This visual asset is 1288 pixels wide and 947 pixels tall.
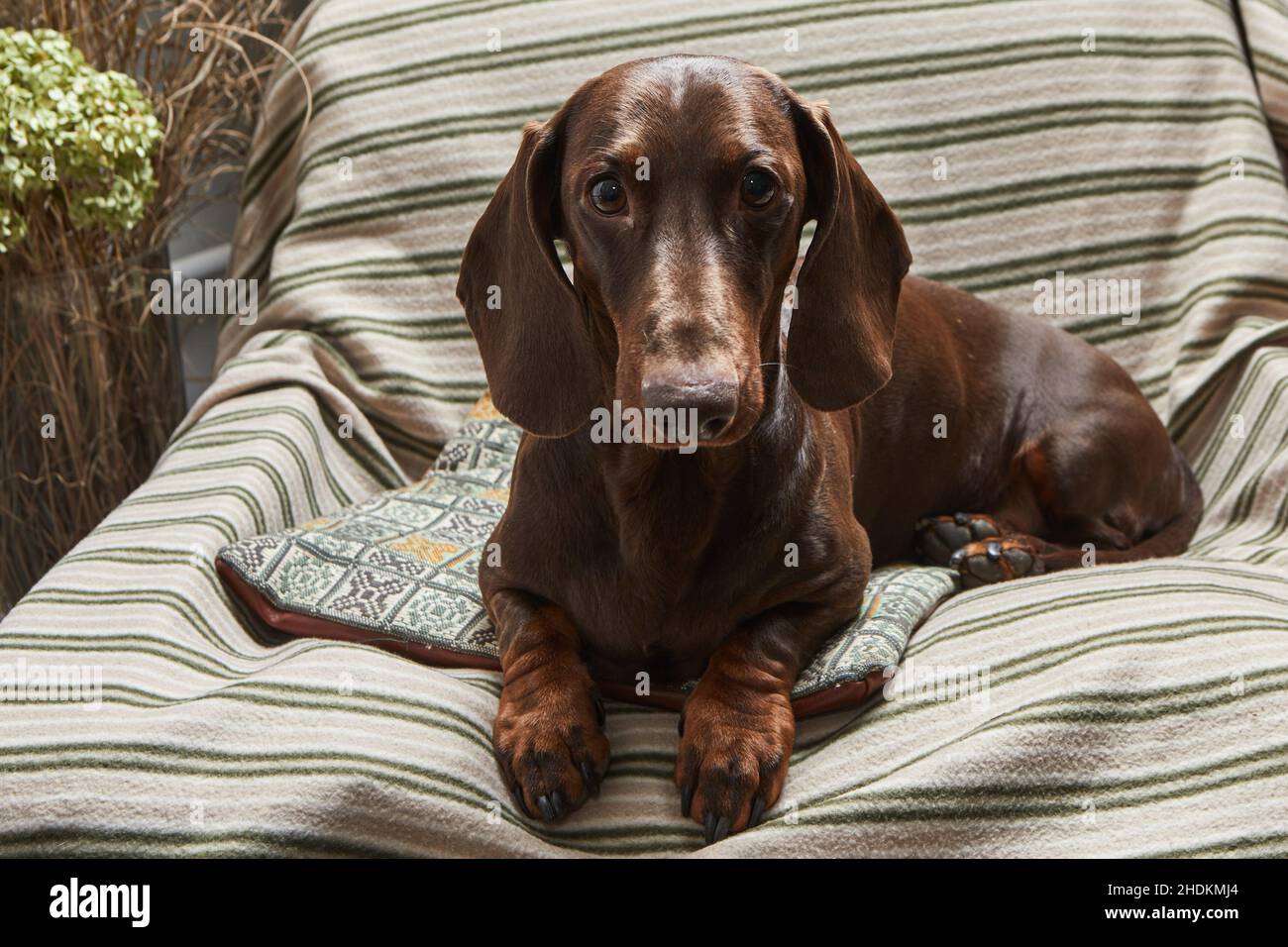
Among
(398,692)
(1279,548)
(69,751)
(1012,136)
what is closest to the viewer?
(69,751)

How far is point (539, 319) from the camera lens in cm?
169

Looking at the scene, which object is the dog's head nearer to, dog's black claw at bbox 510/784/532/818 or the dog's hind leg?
dog's black claw at bbox 510/784/532/818

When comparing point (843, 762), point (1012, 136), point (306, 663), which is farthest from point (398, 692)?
point (1012, 136)

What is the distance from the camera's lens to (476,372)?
2875 mm

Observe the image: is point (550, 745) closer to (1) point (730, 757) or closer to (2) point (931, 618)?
(1) point (730, 757)

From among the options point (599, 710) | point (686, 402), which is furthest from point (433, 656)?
point (686, 402)

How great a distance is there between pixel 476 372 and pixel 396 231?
36 cm

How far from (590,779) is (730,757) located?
167 mm

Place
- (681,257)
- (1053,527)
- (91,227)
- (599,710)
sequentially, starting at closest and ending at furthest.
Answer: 1. (681,257)
2. (599,710)
3. (1053,527)
4. (91,227)

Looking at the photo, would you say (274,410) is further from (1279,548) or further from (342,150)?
(1279,548)

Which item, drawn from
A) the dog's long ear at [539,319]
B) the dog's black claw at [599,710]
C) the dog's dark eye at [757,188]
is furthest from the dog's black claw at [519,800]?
the dog's dark eye at [757,188]

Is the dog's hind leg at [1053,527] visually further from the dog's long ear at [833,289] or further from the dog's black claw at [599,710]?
the dog's black claw at [599,710]

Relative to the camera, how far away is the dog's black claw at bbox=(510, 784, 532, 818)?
1534mm

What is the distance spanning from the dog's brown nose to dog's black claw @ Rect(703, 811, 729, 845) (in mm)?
435
